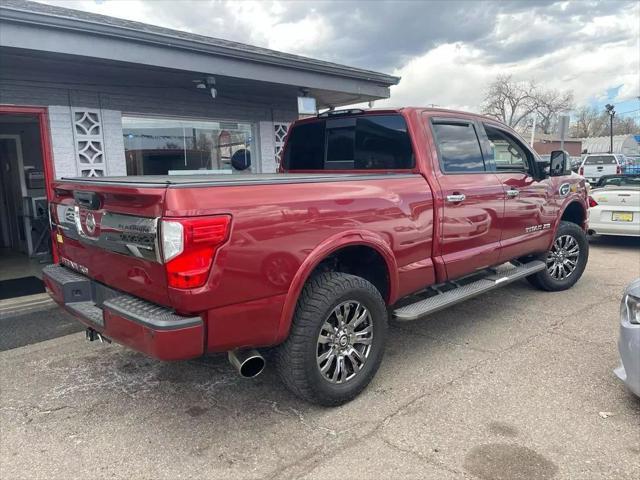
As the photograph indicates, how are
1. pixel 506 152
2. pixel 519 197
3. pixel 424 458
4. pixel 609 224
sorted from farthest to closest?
pixel 609 224 < pixel 506 152 < pixel 519 197 < pixel 424 458

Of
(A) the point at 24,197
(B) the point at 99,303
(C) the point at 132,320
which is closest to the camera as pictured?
(C) the point at 132,320

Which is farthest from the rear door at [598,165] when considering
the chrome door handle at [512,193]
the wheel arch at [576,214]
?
the chrome door handle at [512,193]

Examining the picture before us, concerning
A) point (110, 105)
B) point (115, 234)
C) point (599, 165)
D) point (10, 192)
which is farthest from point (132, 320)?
point (599, 165)

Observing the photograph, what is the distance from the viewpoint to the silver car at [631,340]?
310 centimetres

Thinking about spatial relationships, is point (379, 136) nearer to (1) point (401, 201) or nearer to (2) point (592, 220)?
(1) point (401, 201)

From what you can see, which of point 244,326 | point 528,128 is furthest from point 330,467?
point 528,128

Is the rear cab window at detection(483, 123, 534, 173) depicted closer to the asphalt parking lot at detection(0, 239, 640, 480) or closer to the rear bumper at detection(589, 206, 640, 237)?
the asphalt parking lot at detection(0, 239, 640, 480)

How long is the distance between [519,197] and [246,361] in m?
3.51

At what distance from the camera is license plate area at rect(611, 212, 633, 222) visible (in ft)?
28.8

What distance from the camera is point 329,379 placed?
3355mm

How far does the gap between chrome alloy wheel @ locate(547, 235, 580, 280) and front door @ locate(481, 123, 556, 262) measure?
486 mm

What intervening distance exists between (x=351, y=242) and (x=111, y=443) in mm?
1992

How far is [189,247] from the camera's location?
2516 millimetres

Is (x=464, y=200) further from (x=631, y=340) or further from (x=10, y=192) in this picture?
(x=10, y=192)
